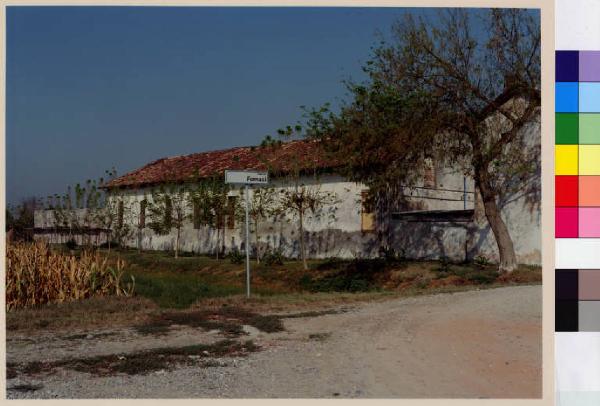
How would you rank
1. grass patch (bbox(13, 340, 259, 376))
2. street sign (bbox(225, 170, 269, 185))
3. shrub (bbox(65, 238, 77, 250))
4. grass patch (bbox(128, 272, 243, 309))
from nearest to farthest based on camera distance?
1. grass patch (bbox(13, 340, 259, 376))
2. street sign (bbox(225, 170, 269, 185))
3. grass patch (bbox(128, 272, 243, 309))
4. shrub (bbox(65, 238, 77, 250))

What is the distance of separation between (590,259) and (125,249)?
23.5 m

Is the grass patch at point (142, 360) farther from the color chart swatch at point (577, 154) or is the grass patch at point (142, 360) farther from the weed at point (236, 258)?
the weed at point (236, 258)

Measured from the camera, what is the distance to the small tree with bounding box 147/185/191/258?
2667 cm

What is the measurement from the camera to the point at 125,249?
95.7 feet

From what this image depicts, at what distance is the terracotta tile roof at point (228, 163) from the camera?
21.8 meters

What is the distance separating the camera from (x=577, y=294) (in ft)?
28.5

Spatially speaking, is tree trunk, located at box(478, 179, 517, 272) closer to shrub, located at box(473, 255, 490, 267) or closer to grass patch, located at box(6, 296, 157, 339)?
shrub, located at box(473, 255, 490, 267)

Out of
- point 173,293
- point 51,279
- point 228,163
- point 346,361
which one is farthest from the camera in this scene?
point 228,163

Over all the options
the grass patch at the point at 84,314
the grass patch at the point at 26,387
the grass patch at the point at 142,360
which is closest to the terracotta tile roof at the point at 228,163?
the grass patch at the point at 84,314

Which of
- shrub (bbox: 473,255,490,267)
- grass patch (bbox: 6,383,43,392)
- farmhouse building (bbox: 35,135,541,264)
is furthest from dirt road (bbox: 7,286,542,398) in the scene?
farmhouse building (bbox: 35,135,541,264)

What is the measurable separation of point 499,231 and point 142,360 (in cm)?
1141

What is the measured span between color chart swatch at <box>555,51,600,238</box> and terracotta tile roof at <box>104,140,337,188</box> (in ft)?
34.9

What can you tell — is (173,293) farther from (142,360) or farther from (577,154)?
(577,154)

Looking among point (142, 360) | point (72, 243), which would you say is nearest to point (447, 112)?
point (142, 360)
